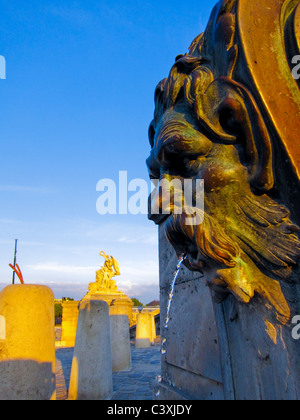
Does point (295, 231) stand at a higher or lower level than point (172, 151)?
lower

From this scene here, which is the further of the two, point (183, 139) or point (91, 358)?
point (91, 358)

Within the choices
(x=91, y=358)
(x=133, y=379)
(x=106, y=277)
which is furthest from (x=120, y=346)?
(x=106, y=277)

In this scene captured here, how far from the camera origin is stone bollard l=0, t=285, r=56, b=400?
262 centimetres

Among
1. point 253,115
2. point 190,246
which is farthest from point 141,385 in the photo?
point 253,115

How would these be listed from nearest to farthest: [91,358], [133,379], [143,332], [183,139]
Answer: [183,139]
[91,358]
[133,379]
[143,332]

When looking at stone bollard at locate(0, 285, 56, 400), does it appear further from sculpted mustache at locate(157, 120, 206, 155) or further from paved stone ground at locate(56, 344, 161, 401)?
sculpted mustache at locate(157, 120, 206, 155)

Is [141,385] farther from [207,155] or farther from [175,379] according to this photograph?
[207,155]

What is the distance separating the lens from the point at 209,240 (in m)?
1.06

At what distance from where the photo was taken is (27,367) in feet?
8.87

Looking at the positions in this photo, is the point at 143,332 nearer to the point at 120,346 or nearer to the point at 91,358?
the point at 120,346

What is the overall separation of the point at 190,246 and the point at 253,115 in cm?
59

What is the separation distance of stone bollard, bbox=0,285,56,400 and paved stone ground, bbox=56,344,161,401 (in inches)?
71.9

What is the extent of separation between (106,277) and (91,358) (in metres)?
11.1
